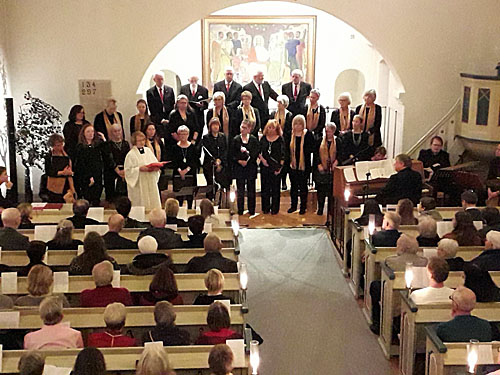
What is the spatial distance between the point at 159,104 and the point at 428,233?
6.34 metres

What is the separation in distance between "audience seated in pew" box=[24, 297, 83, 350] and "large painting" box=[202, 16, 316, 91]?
10809 mm

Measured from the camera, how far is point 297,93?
505 inches

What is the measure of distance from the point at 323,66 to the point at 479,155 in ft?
15.8

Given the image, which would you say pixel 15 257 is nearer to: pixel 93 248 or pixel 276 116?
pixel 93 248

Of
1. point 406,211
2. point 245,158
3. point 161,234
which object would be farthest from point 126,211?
point 245,158

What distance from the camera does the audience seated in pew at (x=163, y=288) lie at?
619cm

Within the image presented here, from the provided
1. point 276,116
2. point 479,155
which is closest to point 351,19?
point 276,116

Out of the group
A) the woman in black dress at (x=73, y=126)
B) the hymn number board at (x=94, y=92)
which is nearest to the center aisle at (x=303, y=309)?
the woman in black dress at (x=73, y=126)

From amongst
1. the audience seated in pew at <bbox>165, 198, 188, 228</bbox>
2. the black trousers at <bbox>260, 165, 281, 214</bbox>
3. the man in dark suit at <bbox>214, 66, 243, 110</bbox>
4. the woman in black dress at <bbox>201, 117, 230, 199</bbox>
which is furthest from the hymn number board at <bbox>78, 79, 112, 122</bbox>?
the audience seated in pew at <bbox>165, 198, 188, 228</bbox>

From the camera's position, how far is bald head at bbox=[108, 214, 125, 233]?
765 centimetres

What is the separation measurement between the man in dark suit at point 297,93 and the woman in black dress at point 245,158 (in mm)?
1336

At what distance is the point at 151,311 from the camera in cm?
609

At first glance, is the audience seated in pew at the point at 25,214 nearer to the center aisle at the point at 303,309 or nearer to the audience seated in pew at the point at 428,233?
the center aisle at the point at 303,309

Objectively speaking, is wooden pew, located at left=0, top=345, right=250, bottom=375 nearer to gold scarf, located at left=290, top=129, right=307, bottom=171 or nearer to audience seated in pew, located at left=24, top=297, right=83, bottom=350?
audience seated in pew, located at left=24, top=297, right=83, bottom=350
